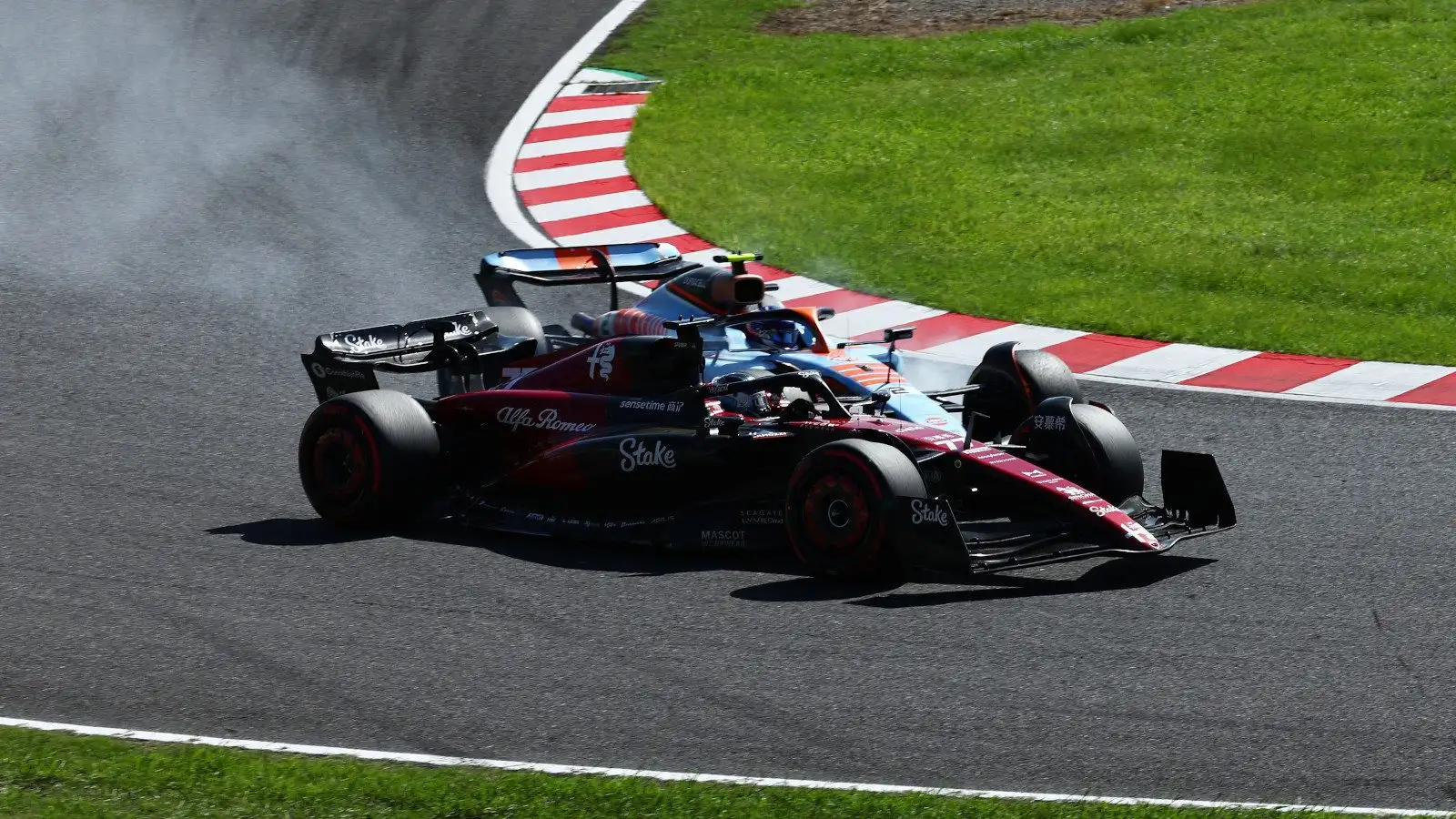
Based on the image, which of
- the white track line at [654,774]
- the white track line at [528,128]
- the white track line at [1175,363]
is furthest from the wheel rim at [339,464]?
the white track line at [528,128]

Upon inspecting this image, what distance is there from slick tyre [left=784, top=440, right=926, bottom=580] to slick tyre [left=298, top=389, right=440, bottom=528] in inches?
82.5

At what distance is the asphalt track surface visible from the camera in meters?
6.45

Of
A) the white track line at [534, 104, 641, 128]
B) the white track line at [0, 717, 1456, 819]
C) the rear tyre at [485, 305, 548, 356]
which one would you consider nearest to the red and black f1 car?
the rear tyre at [485, 305, 548, 356]

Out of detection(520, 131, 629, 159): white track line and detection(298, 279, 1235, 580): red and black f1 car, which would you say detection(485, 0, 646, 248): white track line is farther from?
detection(298, 279, 1235, 580): red and black f1 car

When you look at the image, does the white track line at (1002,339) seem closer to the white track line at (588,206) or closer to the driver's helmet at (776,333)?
the driver's helmet at (776,333)

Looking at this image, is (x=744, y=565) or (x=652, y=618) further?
(x=744, y=565)

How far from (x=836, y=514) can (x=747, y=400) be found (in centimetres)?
123

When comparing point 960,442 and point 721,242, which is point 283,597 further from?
point 721,242

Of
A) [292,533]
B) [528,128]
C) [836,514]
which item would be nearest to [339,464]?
[292,533]

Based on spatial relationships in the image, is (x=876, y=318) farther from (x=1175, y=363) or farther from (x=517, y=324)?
(x=517, y=324)

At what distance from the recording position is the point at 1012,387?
1017cm

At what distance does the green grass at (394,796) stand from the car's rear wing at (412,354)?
4.21 m

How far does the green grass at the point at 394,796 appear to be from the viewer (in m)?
5.77

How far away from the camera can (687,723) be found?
263 inches
